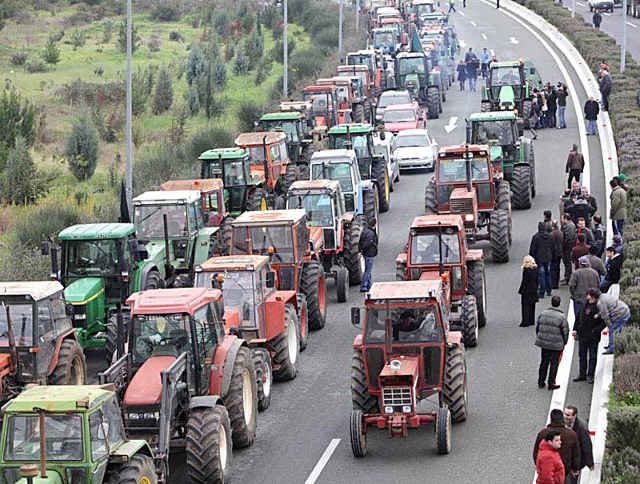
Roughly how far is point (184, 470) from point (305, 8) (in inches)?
2948

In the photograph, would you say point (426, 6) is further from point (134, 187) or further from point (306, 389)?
point (306, 389)

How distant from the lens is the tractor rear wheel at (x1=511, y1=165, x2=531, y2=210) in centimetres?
3284

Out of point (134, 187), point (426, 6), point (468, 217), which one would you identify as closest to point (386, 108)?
point (134, 187)

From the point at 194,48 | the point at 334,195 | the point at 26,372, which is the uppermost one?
the point at 194,48

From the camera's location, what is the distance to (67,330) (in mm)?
19219

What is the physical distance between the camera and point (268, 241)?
904 inches

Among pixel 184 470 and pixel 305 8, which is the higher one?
pixel 305 8

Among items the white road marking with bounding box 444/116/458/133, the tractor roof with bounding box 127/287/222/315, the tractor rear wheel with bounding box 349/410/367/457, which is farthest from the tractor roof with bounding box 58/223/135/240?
the white road marking with bounding box 444/116/458/133

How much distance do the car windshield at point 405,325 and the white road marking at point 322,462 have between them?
166cm

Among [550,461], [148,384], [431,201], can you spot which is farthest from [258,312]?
[431,201]

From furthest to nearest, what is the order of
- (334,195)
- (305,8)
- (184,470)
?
1. (305,8)
2. (334,195)
3. (184,470)

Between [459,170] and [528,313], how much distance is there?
634 cm

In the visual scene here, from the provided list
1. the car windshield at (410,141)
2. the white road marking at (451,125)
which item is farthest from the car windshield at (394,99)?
the car windshield at (410,141)

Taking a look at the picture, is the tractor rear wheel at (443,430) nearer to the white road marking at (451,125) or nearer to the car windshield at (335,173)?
the car windshield at (335,173)
